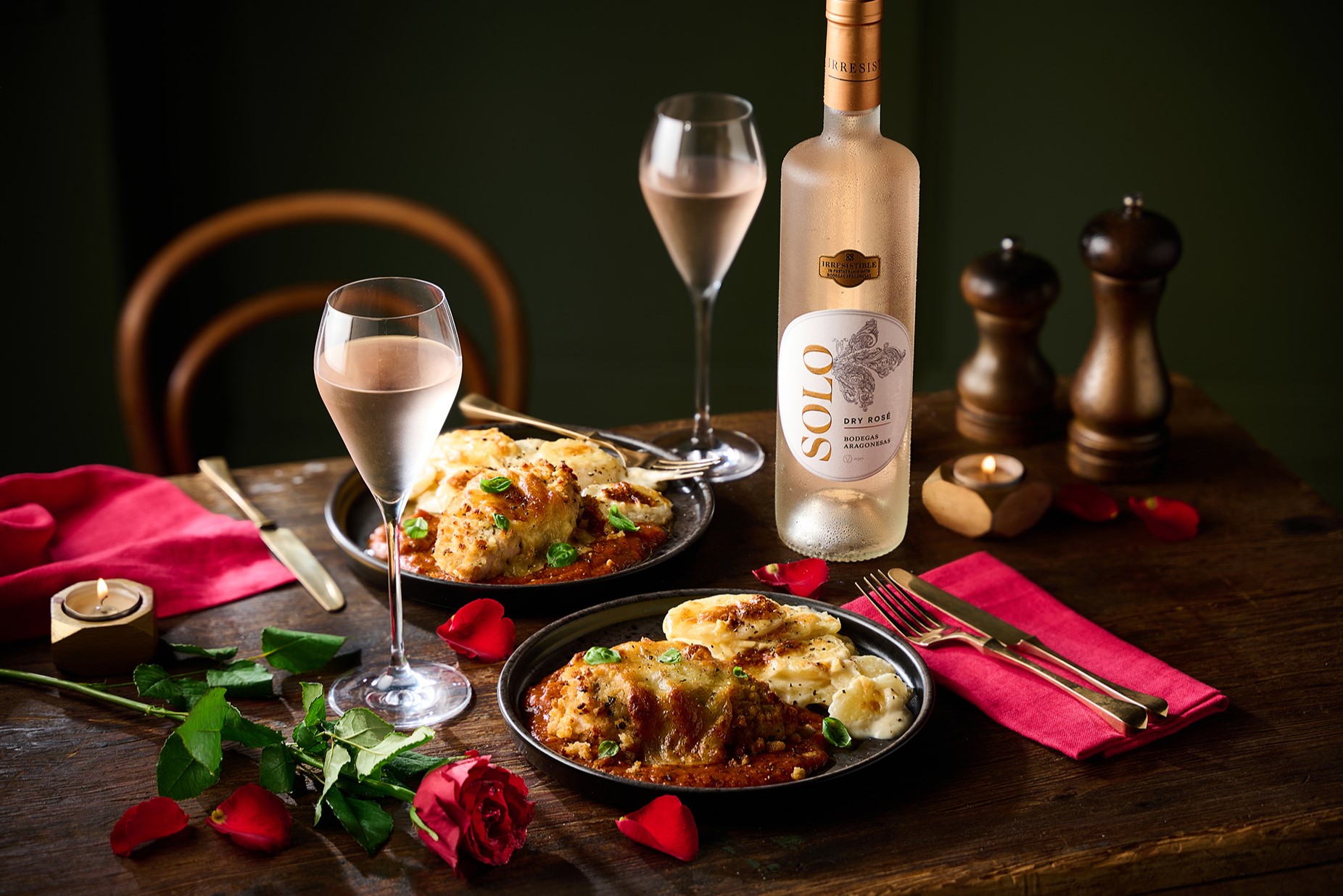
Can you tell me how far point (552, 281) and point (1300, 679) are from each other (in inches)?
99.2

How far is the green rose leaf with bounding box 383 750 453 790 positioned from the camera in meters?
0.99

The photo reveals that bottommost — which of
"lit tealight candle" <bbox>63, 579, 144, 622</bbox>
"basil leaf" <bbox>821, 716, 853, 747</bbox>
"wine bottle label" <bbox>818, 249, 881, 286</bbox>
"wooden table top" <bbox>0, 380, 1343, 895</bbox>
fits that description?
"wooden table top" <bbox>0, 380, 1343, 895</bbox>

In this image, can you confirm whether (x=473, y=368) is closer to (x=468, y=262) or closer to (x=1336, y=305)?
(x=468, y=262)

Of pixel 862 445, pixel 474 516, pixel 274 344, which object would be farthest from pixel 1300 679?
pixel 274 344

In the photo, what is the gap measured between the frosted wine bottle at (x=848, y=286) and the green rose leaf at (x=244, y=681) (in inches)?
20.5

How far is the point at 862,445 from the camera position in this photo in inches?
48.2

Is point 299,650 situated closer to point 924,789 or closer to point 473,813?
point 473,813

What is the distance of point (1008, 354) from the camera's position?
1.62 m

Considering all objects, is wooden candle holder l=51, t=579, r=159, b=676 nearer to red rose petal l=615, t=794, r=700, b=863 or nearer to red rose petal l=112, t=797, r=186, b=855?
red rose petal l=112, t=797, r=186, b=855

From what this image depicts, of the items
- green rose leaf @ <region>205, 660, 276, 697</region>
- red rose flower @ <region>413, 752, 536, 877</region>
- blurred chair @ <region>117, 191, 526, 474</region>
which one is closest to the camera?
red rose flower @ <region>413, 752, 536, 877</region>

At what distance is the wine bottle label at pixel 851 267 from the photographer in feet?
3.90

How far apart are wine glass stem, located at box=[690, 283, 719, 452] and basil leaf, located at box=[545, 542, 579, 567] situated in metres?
0.36

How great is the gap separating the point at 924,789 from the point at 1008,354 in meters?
0.76

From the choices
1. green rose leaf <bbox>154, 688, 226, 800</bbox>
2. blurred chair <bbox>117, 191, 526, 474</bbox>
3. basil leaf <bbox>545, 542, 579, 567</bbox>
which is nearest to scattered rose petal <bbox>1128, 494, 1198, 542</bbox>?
basil leaf <bbox>545, 542, 579, 567</bbox>
